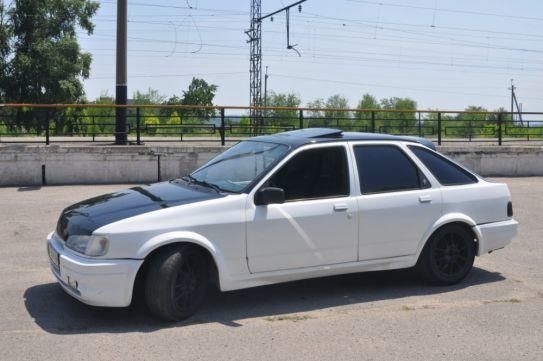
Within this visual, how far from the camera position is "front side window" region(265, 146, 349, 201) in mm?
5711

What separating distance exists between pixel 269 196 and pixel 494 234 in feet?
8.87

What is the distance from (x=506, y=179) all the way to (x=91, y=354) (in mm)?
14200

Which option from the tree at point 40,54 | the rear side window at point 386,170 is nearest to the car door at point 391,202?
the rear side window at point 386,170

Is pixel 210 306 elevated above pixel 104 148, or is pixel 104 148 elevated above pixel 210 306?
pixel 104 148

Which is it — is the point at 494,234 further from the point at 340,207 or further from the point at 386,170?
the point at 340,207

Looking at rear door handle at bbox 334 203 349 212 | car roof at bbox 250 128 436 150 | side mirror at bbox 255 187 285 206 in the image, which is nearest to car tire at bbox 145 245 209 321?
side mirror at bbox 255 187 285 206

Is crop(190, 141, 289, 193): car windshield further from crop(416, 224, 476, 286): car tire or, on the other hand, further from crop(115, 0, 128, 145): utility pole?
crop(115, 0, 128, 145): utility pole

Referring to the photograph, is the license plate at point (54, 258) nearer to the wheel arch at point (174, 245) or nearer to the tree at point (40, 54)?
the wheel arch at point (174, 245)

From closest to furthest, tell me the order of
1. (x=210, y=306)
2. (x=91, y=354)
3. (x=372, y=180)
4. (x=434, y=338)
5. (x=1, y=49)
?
(x=91, y=354) → (x=434, y=338) → (x=210, y=306) → (x=372, y=180) → (x=1, y=49)

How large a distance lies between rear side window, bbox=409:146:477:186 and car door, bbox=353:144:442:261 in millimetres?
158

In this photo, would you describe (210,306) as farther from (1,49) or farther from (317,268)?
(1,49)

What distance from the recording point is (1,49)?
4231 centimetres

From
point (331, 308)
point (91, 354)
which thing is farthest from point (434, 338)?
point (91, 354)

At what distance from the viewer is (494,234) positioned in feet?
21.8
